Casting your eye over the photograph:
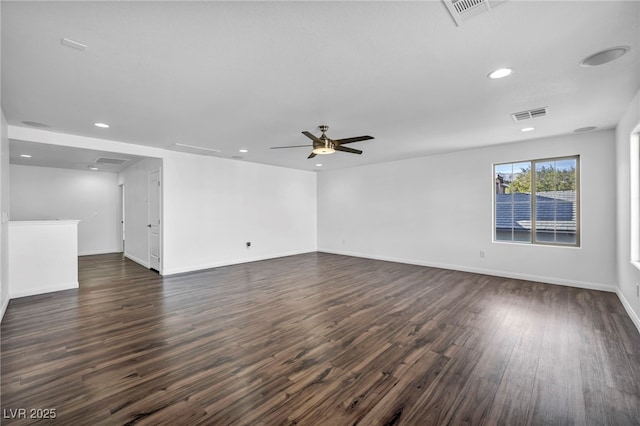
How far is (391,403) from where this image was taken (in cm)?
188

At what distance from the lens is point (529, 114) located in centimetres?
361

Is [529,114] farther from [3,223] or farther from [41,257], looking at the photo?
[41,257]

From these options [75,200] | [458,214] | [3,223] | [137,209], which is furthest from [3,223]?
[458,214]

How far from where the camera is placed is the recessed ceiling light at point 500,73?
8.04 feet

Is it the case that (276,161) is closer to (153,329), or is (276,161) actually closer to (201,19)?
(153,329)

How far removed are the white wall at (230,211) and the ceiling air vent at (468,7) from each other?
18.6 ft

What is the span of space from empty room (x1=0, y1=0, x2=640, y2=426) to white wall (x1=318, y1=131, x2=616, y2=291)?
0.14ft

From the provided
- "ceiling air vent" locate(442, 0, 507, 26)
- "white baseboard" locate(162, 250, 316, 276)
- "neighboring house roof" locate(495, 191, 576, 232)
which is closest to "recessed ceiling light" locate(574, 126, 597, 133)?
"neighboring house roof" locate(495, 191, 576, 232)

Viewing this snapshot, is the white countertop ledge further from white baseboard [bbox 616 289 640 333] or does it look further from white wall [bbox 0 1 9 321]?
white baseboard [bbox 616 289 640 333]

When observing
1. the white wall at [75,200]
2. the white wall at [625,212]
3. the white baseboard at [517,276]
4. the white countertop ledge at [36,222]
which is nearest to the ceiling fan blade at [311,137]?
the white wall at [625,212]

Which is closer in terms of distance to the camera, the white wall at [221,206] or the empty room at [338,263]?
the empty room at [338,263]

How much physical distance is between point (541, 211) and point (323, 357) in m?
5.07

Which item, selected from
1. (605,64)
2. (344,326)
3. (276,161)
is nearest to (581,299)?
(605,64)

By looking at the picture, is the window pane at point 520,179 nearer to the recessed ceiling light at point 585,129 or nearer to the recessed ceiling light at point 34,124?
→ the recessed ceiling light at point 585,129
